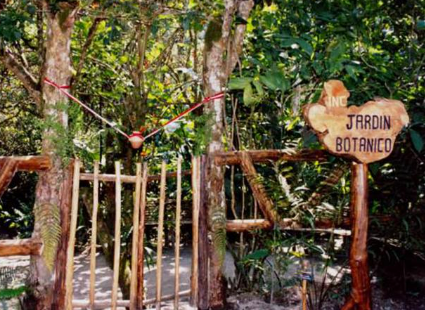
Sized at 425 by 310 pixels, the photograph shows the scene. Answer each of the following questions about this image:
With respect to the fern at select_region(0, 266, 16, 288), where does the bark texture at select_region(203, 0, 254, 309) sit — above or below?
above

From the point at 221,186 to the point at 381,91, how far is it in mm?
1232

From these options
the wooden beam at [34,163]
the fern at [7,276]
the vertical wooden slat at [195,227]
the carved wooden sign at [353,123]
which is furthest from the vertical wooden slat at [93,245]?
the fern at [7,276]

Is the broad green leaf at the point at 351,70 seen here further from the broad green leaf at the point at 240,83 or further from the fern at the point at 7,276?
the fern at the point at 7,276

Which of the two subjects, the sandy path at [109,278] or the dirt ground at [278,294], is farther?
the sandy path at [109,278]

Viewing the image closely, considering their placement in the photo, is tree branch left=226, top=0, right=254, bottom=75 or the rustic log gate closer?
the rustic log gate

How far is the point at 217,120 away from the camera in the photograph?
3.29 m

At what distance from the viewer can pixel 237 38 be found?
333 cm

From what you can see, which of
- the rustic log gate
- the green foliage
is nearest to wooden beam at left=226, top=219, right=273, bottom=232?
the rustic log gate

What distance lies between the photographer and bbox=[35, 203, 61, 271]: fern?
2.76 m

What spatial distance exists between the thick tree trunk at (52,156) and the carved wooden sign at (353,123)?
1.49m

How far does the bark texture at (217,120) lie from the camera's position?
3.20 m

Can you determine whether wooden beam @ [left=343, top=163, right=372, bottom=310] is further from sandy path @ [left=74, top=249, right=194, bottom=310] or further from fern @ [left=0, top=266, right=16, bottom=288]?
fern @ [left=0, top=266, right=16, bottom=288]

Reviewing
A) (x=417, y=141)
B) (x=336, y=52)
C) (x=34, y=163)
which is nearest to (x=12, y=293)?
(x=34, y=163)

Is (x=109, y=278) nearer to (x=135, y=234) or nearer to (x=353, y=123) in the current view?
(x=135, y=234)
